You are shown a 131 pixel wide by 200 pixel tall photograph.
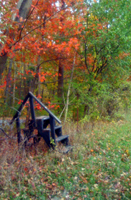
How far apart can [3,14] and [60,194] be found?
4551 mm

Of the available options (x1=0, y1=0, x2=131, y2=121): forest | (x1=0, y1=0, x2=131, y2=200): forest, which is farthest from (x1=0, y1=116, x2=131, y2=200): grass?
(x1=0, y1=0, x2=131, y2=121): forest

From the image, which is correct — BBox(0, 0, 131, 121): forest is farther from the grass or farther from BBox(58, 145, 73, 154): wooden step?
the grass

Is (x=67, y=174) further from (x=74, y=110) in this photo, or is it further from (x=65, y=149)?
(x=74, y=110)

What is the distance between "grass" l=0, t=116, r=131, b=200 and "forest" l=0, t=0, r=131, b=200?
18mm

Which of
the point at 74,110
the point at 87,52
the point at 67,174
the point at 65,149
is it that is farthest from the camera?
the point at 74,110

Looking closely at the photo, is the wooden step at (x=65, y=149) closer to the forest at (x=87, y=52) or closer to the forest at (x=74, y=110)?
the forest at (x=74, y=110)

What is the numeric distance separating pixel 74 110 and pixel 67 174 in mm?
7446

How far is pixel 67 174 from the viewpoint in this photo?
4.12m

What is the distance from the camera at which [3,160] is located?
12.9 feet

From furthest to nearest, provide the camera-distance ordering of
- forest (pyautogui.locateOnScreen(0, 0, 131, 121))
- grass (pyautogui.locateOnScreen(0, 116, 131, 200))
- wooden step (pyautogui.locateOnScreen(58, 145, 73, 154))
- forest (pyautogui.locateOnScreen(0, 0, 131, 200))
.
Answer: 1. forest (pyautogui.locateOnScreen(0, 0, 131, 121))
2. wooden step (pyautogui.locateOnScreen(58, 145, 73, 154))
3. forest (pyautogui.locateOnScreen(0, 0, 131, 200))
4. grass (pyautogui.locateOnScreen(0, 116, 131, 200))

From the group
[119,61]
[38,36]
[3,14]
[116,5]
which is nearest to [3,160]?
[3,14]

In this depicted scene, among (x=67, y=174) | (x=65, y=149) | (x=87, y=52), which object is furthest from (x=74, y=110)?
(x=67, y=174)

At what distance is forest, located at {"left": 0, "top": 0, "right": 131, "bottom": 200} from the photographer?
370cm

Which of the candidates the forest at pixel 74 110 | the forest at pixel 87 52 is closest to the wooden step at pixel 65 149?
the forest at pixel 74 110
